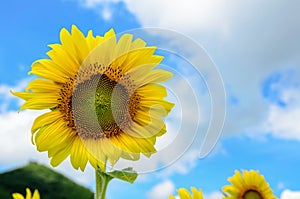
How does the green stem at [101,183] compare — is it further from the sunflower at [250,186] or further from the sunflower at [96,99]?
the sunflower at [250,186]

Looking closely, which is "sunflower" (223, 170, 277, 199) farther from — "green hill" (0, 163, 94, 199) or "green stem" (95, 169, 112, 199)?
"green stem" (95, 169, 112, 199)

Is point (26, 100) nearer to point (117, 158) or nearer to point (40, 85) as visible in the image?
point (40, 85)

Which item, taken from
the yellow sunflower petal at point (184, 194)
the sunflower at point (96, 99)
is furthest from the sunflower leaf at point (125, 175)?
the yellow sunflower petal at point (184, 194)

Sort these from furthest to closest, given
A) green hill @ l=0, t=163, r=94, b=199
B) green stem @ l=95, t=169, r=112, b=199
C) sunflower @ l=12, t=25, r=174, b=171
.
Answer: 1. green hill @ l=0, t=163, r=94, b=199
2. sunflower @ l=12, t=25, r=174, b=171
3. green stem @ l=95, t=169, r=112, b=199

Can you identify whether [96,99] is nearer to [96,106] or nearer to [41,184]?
[96,106]

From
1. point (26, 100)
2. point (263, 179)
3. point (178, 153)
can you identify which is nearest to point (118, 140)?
point (178, 153)

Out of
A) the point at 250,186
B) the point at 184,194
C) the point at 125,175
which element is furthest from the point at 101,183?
the point at 250,186

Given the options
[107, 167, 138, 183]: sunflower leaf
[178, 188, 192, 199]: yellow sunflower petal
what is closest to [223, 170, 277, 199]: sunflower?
[178, 188, 192, 199]: yellow sunflower petal
